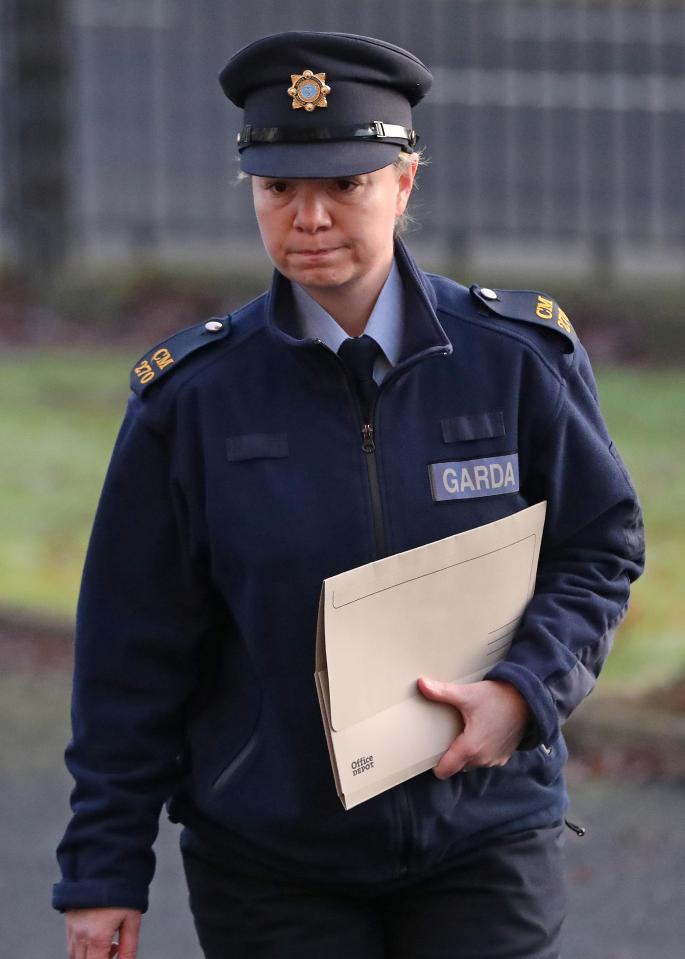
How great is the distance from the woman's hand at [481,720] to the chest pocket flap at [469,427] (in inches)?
12.1

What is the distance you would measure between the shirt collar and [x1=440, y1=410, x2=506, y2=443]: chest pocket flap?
105mm

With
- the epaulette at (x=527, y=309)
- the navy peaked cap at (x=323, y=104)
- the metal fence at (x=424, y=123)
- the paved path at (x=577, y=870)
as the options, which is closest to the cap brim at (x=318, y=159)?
the navy peaked cap at (x=323, y=104)

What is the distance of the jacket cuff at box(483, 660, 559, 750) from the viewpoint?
2.29 m

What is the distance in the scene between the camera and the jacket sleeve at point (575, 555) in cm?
235

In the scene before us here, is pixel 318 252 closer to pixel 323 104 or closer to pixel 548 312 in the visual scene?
pixel 323 104

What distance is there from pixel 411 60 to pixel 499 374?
41cm

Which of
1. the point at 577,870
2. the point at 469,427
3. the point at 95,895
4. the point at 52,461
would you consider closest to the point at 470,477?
the point at 469,427

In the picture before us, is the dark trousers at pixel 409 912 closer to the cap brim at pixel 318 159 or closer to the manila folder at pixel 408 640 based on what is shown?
the manila folder at pixel 408 640

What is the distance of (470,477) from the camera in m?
2.32

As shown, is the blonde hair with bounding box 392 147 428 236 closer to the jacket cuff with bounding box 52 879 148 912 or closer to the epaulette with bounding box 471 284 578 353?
the epaulette with bounding box 471 284 578 353

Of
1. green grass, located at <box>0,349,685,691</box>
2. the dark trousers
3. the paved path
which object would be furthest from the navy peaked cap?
green grass, located at <box>0,349,685,691</box>

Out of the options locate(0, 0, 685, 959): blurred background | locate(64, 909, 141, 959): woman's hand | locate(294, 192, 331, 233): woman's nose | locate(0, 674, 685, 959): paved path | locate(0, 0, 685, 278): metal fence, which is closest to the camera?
locate(294, 192, 331, 233): woman's nose

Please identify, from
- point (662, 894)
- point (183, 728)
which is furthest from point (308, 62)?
point (662, 894)

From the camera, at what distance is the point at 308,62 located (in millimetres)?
2285
